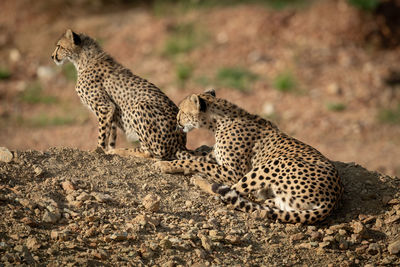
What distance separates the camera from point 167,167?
18.1 feet

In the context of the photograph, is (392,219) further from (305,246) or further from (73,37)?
(73,37)

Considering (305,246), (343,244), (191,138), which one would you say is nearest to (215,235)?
(305,246)

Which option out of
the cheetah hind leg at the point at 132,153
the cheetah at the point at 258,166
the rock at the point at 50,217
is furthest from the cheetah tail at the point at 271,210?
the rock at the point at 50,217

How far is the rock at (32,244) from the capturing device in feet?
13.3

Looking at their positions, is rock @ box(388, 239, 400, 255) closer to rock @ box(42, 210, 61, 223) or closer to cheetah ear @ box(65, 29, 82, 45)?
rock @ box(42, 210, 61, 223)

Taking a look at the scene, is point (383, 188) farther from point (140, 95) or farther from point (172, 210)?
point (140, 95)

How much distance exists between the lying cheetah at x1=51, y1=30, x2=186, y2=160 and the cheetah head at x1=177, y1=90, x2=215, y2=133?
20 centimetres

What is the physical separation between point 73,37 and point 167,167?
7.08 ft

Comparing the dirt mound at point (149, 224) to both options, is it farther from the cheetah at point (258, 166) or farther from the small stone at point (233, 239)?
the cheetah at point (258, 166)

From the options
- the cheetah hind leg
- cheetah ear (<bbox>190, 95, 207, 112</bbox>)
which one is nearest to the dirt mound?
the cheetah hind leg

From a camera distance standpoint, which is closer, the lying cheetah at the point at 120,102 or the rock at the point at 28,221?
the rock at the point at 28,221

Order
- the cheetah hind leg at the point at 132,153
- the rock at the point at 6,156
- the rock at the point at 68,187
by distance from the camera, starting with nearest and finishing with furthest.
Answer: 1. the rock at the point at 68,187
2. the rock at the point at 6,156
3. the cheetah hind leg at the point at 132,153

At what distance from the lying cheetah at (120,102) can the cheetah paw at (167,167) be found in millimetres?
309

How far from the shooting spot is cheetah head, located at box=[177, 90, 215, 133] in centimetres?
562
